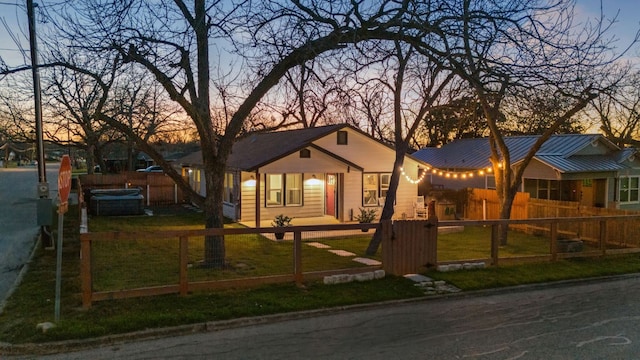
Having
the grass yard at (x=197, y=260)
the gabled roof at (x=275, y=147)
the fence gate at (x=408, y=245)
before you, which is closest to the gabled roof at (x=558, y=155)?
the gabled roof at (x=275, y=147)

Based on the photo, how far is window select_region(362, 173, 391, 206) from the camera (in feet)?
72.2

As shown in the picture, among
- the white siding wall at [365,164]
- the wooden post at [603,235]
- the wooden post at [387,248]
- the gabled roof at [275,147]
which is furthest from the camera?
the white siding wall at [365,164]

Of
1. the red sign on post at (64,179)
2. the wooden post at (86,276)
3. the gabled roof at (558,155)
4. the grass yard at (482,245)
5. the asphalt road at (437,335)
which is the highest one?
the gabled roof at (558,155)

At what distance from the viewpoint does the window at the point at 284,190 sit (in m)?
20.5

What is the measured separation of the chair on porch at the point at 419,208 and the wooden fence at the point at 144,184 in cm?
1274

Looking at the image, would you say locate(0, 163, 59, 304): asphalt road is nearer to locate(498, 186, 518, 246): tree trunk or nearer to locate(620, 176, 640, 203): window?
locate(498, 186, 518, 246): tree trunk

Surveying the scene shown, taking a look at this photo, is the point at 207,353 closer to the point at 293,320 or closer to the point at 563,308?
the point at 293,320

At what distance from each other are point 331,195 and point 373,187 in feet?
6.52

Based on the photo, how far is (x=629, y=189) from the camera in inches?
992

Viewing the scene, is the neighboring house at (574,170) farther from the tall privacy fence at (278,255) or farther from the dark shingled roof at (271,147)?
the tall privacy fence at (278,255)

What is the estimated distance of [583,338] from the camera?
22.7 ft

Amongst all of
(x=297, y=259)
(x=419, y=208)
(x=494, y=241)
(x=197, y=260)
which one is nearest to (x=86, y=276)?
(x=297, y=259)

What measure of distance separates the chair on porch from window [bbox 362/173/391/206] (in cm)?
165

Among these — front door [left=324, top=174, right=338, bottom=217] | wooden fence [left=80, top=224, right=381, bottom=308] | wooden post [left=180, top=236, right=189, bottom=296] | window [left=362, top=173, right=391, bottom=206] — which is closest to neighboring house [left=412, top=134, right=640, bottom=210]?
window [left=362, top=173, right=391, bottom=206]
